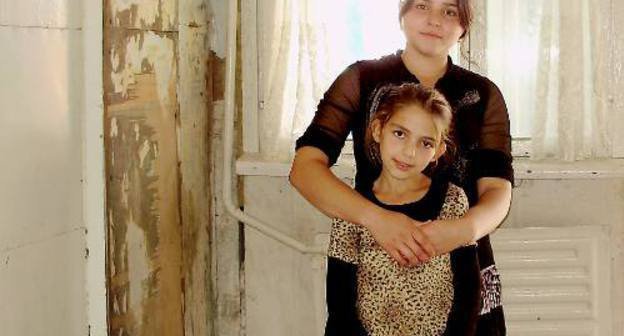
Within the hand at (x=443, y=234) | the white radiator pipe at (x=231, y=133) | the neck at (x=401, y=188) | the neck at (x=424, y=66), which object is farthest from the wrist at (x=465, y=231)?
the white radiator pipe at (x=231, y=133)

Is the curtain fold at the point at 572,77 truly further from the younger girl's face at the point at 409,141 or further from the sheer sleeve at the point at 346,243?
the sheer sleeve at the point at 346,243

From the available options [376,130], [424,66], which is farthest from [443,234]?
[424,66]

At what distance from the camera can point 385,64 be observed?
5.44 feet

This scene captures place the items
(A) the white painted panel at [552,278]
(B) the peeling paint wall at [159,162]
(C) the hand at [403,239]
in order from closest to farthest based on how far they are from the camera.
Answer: (C) the hand at [403,239] → (B) the peeling paint wall at [159,162] → (A) the white painted panel at [552,278]

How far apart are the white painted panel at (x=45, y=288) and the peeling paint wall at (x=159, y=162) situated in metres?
0.11

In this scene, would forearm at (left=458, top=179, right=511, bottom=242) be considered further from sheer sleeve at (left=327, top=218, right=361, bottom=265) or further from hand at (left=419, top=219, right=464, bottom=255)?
sheer sleeve at (left=327, top=218, right=361, bottom=265)

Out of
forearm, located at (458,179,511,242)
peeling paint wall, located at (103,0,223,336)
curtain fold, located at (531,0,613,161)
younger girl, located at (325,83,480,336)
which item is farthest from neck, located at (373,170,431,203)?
curtain fold, located at (531,0,613,161)

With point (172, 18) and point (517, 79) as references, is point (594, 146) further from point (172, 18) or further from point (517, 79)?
point (172, 18)

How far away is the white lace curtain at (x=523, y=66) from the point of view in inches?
87.4

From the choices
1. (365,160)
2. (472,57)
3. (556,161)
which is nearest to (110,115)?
(365,160)

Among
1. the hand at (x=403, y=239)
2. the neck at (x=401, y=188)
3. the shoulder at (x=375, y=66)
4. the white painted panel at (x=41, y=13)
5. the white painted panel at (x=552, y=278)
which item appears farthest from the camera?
the white painted panel at (x=552, y=278)

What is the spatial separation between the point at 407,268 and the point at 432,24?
0.51m

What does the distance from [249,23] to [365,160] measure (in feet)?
2.92

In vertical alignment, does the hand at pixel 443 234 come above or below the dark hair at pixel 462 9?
below
